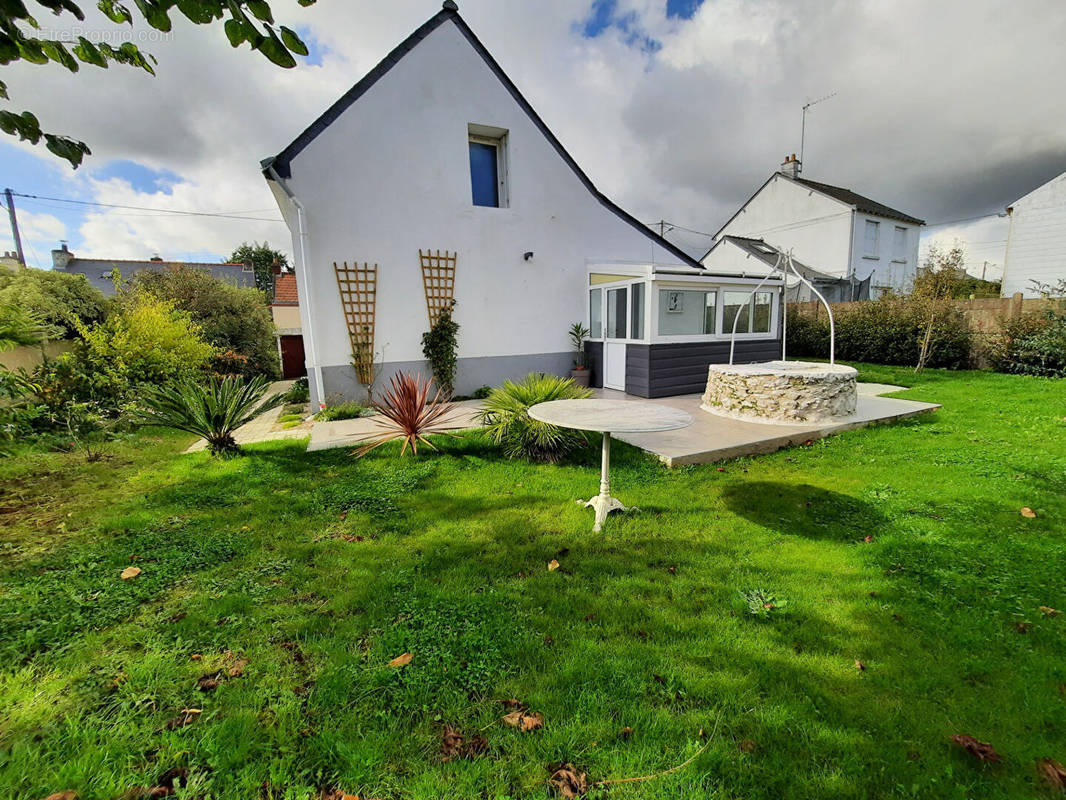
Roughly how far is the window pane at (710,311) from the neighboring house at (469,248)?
0.03 meters

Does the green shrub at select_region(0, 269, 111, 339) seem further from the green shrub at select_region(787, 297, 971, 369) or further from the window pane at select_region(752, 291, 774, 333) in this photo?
the green shrub at select_region(787, 297, 971, 369)

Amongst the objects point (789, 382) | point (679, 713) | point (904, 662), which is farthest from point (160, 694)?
point (789, 382)

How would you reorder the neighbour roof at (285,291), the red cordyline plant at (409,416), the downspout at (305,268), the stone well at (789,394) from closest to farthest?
1. the red cordyline plant at (409,416)
2. the stone well at (789,394)
3. the downspout at (305,268)
4. the neighbour roof at (285,291)

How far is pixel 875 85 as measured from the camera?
11.1 metres

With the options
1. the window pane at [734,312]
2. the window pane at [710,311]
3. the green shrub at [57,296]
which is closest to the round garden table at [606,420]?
the window pane at [710,311]

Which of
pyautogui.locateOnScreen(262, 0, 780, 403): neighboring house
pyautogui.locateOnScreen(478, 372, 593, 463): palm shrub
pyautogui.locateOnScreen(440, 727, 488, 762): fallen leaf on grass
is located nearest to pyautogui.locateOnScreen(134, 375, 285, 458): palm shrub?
pyautogui.locateOnScreen(262, 0, 780, 403): neighboring house

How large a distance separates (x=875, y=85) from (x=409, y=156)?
40.7 ft

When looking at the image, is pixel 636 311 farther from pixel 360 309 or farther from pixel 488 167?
pixel 360 309

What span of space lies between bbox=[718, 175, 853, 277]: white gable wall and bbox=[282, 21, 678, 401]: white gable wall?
570 inches

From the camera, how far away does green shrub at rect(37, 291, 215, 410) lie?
6871 mm

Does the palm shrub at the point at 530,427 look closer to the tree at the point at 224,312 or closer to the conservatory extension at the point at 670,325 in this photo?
the conservatory extension at the point at 670,325

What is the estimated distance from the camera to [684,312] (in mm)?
9234

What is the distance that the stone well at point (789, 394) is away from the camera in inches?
251

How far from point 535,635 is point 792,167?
83.7 ft
